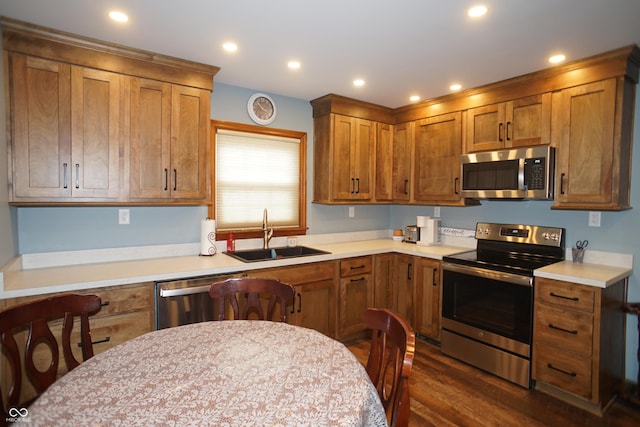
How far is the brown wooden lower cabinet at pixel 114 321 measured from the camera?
79.0 inches

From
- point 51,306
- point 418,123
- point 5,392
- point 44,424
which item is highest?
point 418,123

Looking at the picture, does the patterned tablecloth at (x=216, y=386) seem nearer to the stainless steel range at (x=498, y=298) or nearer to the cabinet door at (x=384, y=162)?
the stainless steel range at (x=498, y=298)

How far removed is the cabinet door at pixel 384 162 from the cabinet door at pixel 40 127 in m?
2.80

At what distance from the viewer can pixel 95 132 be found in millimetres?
2346

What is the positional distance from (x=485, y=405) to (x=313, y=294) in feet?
5.02

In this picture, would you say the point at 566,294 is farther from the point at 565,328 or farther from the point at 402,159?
the point at 402,159

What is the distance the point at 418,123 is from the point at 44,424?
12.1 feet

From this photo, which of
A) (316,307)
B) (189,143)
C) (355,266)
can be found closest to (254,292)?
(316,307)

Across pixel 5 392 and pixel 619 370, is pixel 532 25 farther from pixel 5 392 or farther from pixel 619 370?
pixel 5 392

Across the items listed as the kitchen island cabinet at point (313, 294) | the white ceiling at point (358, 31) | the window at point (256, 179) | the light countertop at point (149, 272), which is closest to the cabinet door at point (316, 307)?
the kitchen island cabinet at point (313, 294)

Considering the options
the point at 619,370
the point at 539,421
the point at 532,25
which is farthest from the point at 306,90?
the point at 619,370

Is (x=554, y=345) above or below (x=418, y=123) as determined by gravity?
below

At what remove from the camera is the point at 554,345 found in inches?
97.4

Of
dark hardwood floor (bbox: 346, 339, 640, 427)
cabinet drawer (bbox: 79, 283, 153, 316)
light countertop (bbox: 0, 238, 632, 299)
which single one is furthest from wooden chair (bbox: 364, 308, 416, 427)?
cabinet drawer (bbox: 79, 283, 153, 316)
